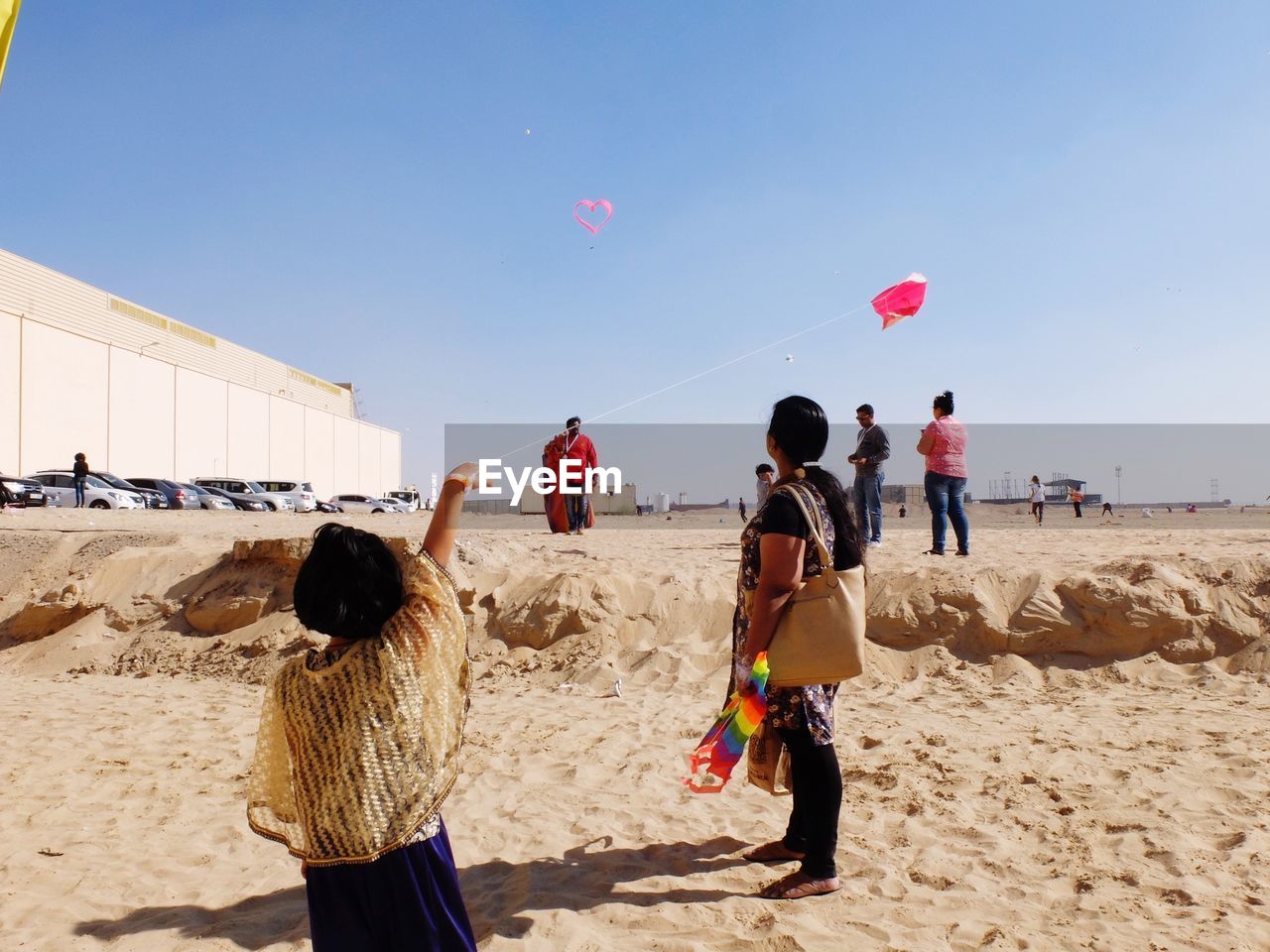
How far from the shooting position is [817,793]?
3.07 meters

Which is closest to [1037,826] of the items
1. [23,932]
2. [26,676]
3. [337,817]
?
[337,817]

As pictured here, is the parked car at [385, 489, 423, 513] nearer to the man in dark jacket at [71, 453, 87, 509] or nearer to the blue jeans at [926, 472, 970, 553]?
the man in dark jacket at [71, 453, 87, 509]

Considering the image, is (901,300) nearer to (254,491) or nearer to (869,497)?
(869,497)

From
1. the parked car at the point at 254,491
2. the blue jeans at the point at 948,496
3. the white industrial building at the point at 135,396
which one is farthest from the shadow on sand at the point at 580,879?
the white industrial building at the point at 135,396

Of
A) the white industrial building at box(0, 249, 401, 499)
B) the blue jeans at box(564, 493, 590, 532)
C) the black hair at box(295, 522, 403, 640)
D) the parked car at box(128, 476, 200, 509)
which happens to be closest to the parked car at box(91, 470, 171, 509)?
the parked car at box(128, 476, 200, 509)

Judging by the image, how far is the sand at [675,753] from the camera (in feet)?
10.6

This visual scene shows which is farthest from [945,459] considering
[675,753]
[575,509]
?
[575,509]

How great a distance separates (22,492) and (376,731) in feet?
77.0

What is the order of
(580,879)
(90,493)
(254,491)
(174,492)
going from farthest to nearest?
(254,491)
(174,492)
(90,493)
(580,879)

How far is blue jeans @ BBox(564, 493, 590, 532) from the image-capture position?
11.8m

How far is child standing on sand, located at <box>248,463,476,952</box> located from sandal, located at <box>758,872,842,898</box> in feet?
5.02

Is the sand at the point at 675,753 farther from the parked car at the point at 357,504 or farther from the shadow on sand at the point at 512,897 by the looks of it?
the parked car at the point at 357,504

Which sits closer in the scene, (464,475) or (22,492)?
(464,475)

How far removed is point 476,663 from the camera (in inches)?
297
